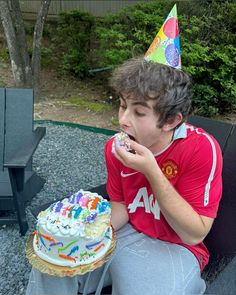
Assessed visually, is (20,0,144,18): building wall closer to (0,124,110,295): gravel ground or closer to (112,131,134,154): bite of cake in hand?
(0,124,110,295): gravel ground

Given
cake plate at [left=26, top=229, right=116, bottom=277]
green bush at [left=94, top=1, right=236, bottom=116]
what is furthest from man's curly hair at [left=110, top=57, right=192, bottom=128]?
green bush at [left=94, top=1, right=236, bottom=116]

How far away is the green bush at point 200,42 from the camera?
516 cm

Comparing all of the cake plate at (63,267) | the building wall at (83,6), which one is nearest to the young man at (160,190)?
the cake plate at (63,267)

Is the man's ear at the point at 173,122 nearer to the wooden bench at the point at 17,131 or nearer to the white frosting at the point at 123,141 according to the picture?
the white frosting at the point at 123,141

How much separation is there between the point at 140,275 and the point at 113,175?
48 centimetres

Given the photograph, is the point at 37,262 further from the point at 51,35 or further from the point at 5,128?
the point at 51,35

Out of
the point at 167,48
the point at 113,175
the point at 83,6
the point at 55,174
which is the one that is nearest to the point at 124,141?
the point at 113,175

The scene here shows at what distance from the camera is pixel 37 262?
54.1 inches

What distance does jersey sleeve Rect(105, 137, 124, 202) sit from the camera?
1.68 meters

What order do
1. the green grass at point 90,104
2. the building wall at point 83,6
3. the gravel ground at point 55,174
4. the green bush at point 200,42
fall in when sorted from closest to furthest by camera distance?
the gravel ground at point 55,174 → the green bush at point 200,42 → the green grass at point 90,104 → the building wall at point 83,6

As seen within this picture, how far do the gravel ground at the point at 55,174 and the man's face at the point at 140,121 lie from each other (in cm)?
142

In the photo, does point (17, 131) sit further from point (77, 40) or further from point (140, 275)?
point (77, 40)

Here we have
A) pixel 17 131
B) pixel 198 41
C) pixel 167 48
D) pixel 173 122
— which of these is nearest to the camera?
pixel 173 122

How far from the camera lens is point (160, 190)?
4.36 feet
